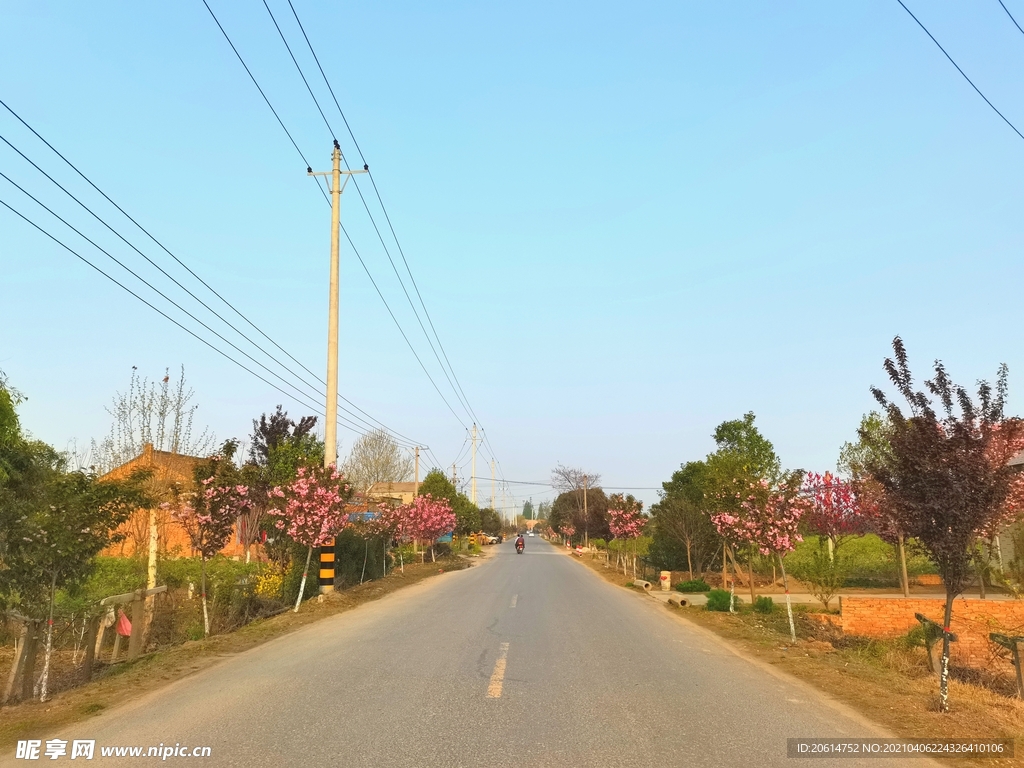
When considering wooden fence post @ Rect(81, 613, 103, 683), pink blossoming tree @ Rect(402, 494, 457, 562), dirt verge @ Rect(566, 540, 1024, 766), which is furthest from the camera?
pink blossoming tree @ Rect(402, 494, 457, 562)

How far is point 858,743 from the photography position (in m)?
6.73

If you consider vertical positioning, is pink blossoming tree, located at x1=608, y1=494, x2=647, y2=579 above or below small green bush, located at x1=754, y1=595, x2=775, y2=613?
above

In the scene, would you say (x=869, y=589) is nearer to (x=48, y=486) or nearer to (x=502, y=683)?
(x=502, y=683)

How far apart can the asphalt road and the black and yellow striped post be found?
722cm

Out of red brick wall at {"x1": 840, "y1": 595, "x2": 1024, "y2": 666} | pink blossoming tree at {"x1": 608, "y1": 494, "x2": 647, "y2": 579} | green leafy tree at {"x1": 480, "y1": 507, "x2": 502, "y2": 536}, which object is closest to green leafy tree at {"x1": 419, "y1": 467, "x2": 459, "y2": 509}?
pink blossoming tree at {"x1": 608, "y1": 494, "x2": 647, "y2": 579}

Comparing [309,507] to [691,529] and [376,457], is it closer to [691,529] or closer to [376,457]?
[691,529]

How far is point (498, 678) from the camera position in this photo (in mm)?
9195

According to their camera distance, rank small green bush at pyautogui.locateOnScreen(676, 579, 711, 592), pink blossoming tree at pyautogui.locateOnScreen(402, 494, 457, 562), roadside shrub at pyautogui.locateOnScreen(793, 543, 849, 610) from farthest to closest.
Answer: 1. pink blossoming tree at pyautogui.locateOnScreen(402, 494, 457, 562)
2. small green bush at pyautogui.locateOnScreen(676, 579, 711, 592)
3. roadside shrub at pyautogui.locateOnScreen(793, 543, 849, 610)

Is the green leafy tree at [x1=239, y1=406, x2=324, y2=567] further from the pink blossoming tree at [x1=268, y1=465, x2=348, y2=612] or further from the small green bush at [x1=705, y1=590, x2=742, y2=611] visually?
the small green bush at [x1=705, y1=590, x2=742, y2=611]

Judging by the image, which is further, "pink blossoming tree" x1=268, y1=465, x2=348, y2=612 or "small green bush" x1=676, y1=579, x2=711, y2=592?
"small green bush" x1=676, y1=579, x2=711, y2=592

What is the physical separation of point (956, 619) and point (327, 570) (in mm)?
15702

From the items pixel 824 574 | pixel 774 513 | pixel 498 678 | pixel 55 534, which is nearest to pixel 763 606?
pixel 824 574

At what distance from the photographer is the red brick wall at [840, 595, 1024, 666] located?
46.9ft

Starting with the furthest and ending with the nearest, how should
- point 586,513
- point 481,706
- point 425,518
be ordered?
point 586,513 → point 425,518 → point 481,706
